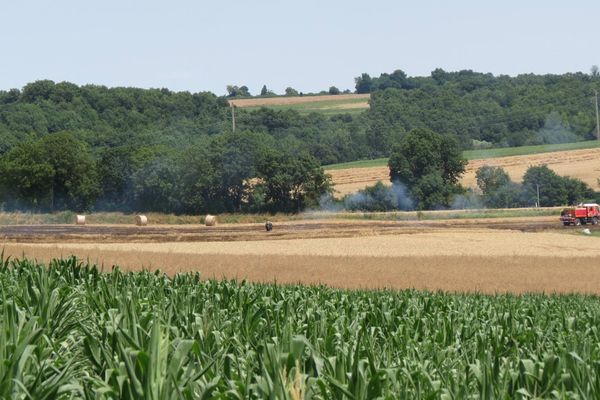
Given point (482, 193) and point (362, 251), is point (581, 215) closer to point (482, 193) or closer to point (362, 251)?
point (482, 193)

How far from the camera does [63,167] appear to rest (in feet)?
287

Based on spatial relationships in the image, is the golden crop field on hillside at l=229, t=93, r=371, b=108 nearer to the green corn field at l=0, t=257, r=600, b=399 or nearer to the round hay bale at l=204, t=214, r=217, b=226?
the round hay bale at l=204, t=214, r=217, b=226

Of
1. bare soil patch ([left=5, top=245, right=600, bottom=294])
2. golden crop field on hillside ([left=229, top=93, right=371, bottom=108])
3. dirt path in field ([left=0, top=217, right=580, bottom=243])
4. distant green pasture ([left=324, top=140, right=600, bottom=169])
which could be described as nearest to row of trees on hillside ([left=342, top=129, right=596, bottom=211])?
dirt path in field ([left=0, top=217, right=580, bottom=243])

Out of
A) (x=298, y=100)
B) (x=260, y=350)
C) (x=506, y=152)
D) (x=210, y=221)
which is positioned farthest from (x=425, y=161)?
(x=298, y=100)

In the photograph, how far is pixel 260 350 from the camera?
859 centimetres

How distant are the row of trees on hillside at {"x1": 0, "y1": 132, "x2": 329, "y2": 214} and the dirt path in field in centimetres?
909

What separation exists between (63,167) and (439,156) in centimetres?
3000

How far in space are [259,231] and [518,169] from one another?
4628cm

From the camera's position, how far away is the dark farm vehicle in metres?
66.2

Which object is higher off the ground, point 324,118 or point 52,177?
point 324,118

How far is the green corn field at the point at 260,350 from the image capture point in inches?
268

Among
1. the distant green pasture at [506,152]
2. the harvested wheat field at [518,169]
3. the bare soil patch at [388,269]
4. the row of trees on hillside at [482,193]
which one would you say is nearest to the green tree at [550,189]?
the row of trees on hillside at [482,193]

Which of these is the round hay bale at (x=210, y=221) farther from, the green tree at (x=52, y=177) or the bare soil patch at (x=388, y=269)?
the bare soil patch at (x=388, y=269)

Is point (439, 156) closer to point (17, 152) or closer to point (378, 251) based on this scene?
point (17, 152)
